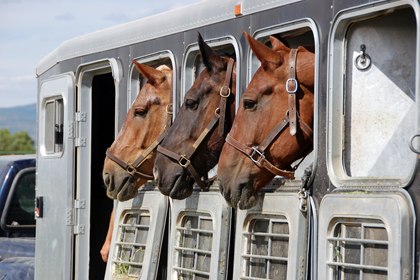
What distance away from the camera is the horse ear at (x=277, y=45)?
19.4ft

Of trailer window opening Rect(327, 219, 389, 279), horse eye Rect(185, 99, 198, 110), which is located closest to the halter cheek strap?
trailer window opening Rect(327, 219, 389, 279)

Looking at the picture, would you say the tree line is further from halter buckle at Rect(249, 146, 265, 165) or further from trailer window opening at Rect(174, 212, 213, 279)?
halter buckle at Rect(249, 146, 265, 165)

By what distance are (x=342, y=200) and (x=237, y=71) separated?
4.56 feet

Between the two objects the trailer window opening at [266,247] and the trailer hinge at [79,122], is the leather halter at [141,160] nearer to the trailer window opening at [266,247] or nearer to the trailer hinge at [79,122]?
the trailer hinge at [79,122]

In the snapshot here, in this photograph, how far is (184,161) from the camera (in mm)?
6477

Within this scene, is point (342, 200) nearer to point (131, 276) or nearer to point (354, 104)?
point (354, 104)

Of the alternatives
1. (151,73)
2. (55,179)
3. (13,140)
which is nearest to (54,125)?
(55,179)

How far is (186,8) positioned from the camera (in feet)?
23.2

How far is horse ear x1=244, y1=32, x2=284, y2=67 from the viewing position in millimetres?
5781

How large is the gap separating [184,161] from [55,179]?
2589 mm

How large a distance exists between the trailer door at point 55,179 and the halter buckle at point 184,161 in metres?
2.20

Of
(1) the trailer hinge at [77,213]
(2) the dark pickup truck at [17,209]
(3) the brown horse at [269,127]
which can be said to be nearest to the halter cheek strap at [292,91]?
(3) the brown horse at [269,127]

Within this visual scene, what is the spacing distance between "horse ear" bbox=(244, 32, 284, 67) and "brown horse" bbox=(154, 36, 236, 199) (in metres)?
0.66

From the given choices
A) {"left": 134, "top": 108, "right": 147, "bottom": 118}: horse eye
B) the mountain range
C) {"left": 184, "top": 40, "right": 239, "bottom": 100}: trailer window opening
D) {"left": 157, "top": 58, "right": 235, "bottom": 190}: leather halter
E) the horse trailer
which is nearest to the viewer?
the horse trailer
